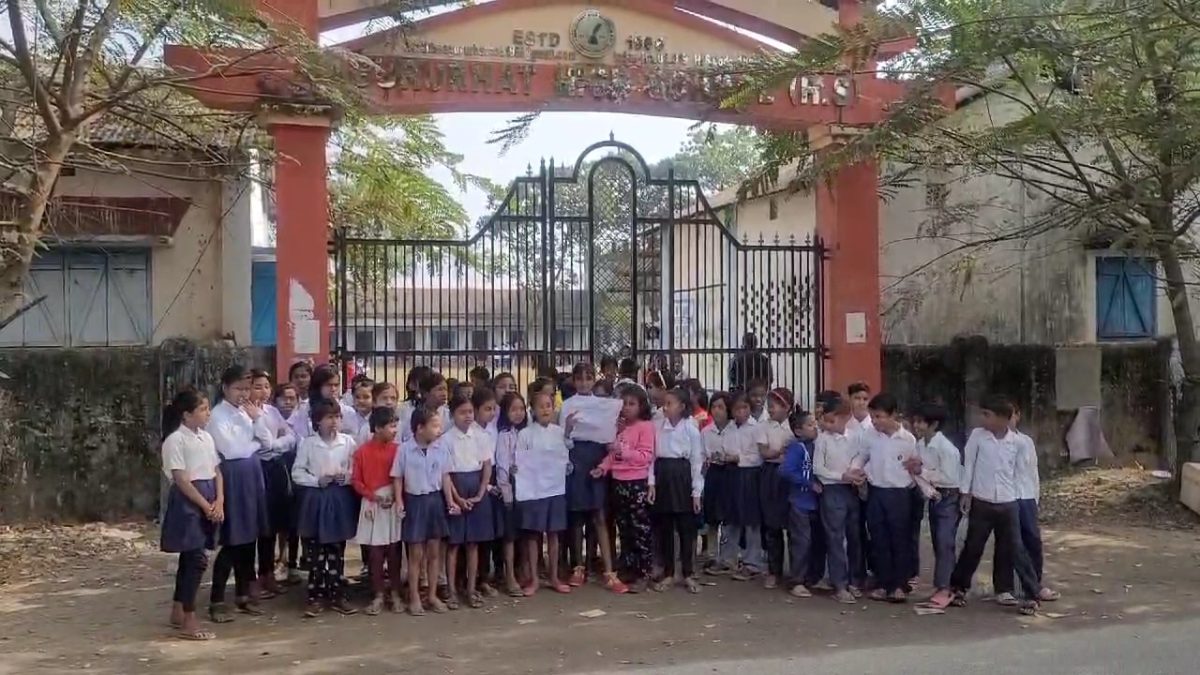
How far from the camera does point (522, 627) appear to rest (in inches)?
249

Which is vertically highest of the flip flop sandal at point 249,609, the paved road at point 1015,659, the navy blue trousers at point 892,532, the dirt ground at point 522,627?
the navy blue trousers at point 892,532

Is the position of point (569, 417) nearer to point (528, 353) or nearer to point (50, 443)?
point (528, 353)

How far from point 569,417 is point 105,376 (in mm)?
4542

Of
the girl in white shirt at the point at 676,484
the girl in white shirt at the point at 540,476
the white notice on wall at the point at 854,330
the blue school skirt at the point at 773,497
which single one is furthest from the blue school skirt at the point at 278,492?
the white notice on wall at the point at 854,330

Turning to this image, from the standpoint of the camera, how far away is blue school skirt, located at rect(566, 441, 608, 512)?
718 centimetres

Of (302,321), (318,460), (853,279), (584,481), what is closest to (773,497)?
(584,481)

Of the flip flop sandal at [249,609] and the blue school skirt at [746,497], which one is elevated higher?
the blue school skirt at [746,497]

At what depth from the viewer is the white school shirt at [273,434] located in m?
6.77

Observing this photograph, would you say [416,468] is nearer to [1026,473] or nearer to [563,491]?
[563,491]

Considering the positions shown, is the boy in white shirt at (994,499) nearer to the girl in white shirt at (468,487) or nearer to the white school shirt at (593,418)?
the white school shirt at (593,418)

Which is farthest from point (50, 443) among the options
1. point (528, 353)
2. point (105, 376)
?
point (528, 353)

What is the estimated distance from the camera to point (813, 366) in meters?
11.1

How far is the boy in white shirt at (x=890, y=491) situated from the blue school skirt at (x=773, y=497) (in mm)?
570

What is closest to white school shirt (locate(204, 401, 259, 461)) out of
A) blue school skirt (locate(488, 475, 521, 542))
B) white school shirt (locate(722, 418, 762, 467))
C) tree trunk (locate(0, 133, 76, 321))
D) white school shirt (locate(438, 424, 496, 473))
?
white school shirt (locate(438, 424, 496, 473))
